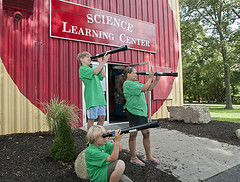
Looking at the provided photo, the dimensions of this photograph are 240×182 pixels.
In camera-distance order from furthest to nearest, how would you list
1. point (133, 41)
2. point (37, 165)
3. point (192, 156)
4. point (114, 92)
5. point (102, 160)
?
point (114, 92), point (133, 41), point (192, 156), point (37, 165), point (102, 160)

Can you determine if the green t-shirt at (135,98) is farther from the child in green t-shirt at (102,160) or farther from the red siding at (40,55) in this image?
the red siding at (40,55)

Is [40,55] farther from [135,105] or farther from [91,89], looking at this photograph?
[135,105]

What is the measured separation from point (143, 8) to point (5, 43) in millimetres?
5290

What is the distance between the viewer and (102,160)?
1.91m

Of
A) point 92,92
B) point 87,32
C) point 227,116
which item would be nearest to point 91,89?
point 92,92

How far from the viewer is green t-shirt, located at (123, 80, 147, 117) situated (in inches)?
113

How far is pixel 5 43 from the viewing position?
4.71 m

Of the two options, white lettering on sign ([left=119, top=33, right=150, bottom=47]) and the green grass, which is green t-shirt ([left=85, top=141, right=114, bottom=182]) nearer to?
white lettering on sign ([left=119, top=33, right=150, bottom=47])

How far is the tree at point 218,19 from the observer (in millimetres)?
14211

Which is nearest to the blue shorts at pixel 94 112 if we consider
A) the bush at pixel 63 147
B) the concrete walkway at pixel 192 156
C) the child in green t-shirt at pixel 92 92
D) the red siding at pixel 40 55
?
the child in green t-shirt at pixel 92 92

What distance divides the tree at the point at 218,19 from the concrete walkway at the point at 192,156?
460 inches

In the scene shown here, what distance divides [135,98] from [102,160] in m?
1.27

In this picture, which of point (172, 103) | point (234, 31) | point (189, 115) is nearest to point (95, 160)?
point (189, 115)

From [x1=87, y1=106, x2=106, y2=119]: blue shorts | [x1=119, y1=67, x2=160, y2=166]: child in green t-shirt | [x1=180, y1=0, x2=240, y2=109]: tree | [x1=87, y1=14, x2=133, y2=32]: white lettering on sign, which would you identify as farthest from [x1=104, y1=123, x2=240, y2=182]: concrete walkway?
[x1=180, y1=0, x2=240, y2=109]: tree
